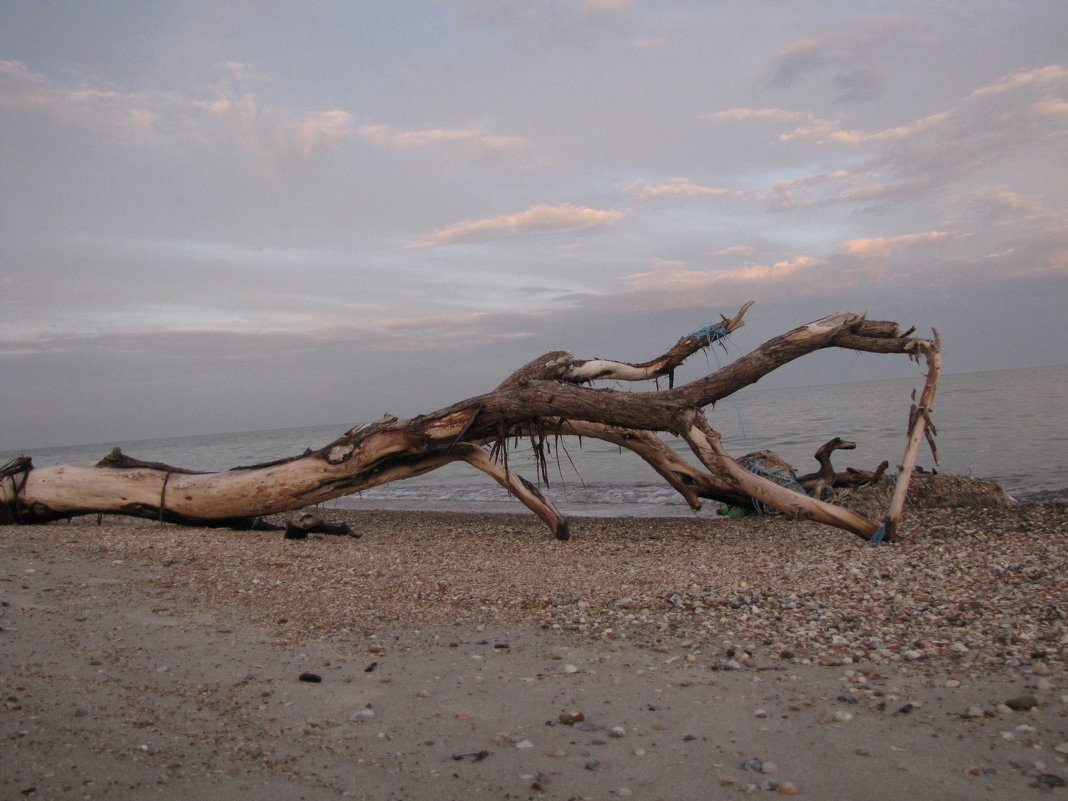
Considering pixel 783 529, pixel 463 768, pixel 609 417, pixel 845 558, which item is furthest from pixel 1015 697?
pixel 783 529

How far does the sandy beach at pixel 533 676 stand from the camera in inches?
109

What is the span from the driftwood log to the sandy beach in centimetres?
177

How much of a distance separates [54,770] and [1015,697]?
390 cm

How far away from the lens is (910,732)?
9.91 feet

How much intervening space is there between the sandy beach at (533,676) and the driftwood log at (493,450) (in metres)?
1.77

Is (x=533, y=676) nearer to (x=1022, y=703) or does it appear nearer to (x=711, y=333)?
(x=1022, y=703)

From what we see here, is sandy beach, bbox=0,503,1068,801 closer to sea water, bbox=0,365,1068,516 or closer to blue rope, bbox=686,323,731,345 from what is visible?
blue rope, bbox=686,323,731,345

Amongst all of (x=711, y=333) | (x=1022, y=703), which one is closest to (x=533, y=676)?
(x=1022, y=703)

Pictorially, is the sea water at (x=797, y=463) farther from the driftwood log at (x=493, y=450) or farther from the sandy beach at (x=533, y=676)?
the sandy beach at (x=533, y=676)

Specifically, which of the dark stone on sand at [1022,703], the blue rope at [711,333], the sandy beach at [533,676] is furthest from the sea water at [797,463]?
the dark stone on sand at [1022,703]

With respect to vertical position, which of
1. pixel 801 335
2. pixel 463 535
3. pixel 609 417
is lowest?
pixel 463 535

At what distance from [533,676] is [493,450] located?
4369 mm

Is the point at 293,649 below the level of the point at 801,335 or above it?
below

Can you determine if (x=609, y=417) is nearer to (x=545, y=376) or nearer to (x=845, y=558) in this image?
(x=545, y=376)
